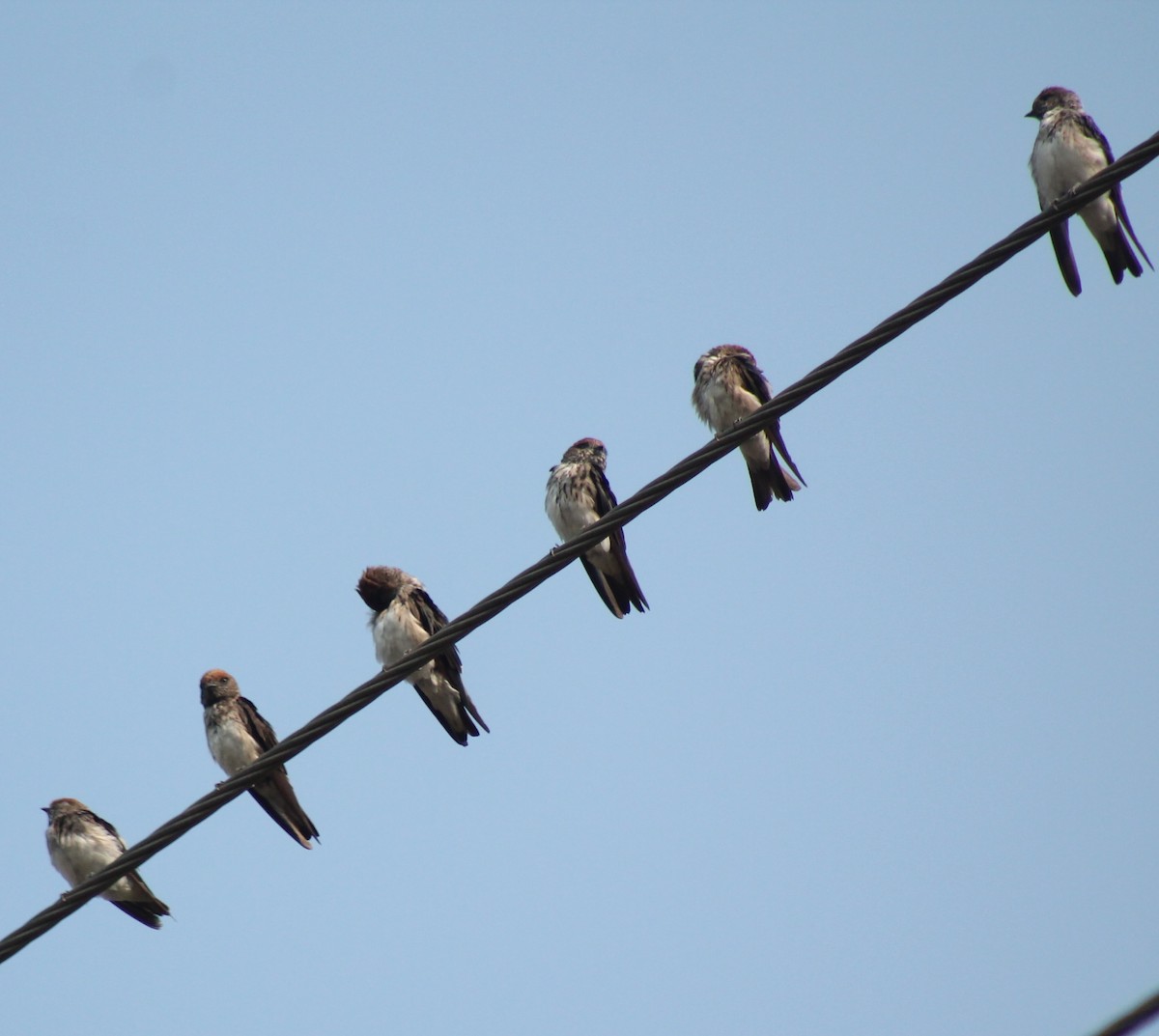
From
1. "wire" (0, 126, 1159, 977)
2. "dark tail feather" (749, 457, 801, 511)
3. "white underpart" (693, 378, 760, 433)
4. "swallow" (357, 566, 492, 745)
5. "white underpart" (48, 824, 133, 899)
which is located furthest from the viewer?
"white underpart" (693, 378, 760, 433)

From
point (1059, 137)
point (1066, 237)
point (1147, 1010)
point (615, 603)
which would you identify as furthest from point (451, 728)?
point (1147, 1010)

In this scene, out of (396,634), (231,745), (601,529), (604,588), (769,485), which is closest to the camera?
(601,529)

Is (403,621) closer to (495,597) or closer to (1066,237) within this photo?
(495,597)

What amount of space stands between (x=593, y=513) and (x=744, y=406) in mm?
1312

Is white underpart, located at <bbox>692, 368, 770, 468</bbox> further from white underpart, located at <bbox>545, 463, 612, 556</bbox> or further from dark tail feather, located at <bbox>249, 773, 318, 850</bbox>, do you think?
dark tail feather, located at <bbox>249, 773, 318, 850</bbox>

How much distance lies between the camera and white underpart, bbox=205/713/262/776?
9.38 meters

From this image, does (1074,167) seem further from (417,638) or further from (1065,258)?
Answer: (417,638)

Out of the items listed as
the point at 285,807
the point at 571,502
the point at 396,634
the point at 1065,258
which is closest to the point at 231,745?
the point at 285,807

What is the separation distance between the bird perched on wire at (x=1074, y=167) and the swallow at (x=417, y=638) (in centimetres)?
443

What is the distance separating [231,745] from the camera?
9.39 meters

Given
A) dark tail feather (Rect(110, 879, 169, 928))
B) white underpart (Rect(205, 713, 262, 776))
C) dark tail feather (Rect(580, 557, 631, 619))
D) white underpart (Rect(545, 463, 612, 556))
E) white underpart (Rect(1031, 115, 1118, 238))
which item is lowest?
dark tail feather (Rect(110, 879, 169, 928))

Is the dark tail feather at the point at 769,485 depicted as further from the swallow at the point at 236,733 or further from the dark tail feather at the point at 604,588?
the swallow at the point at 236,733

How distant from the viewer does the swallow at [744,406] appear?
31.5 ft

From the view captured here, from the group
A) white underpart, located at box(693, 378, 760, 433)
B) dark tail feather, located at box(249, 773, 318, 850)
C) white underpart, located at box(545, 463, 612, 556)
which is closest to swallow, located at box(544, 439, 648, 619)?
white underpart, located at box(545, 463, 612, 556)
